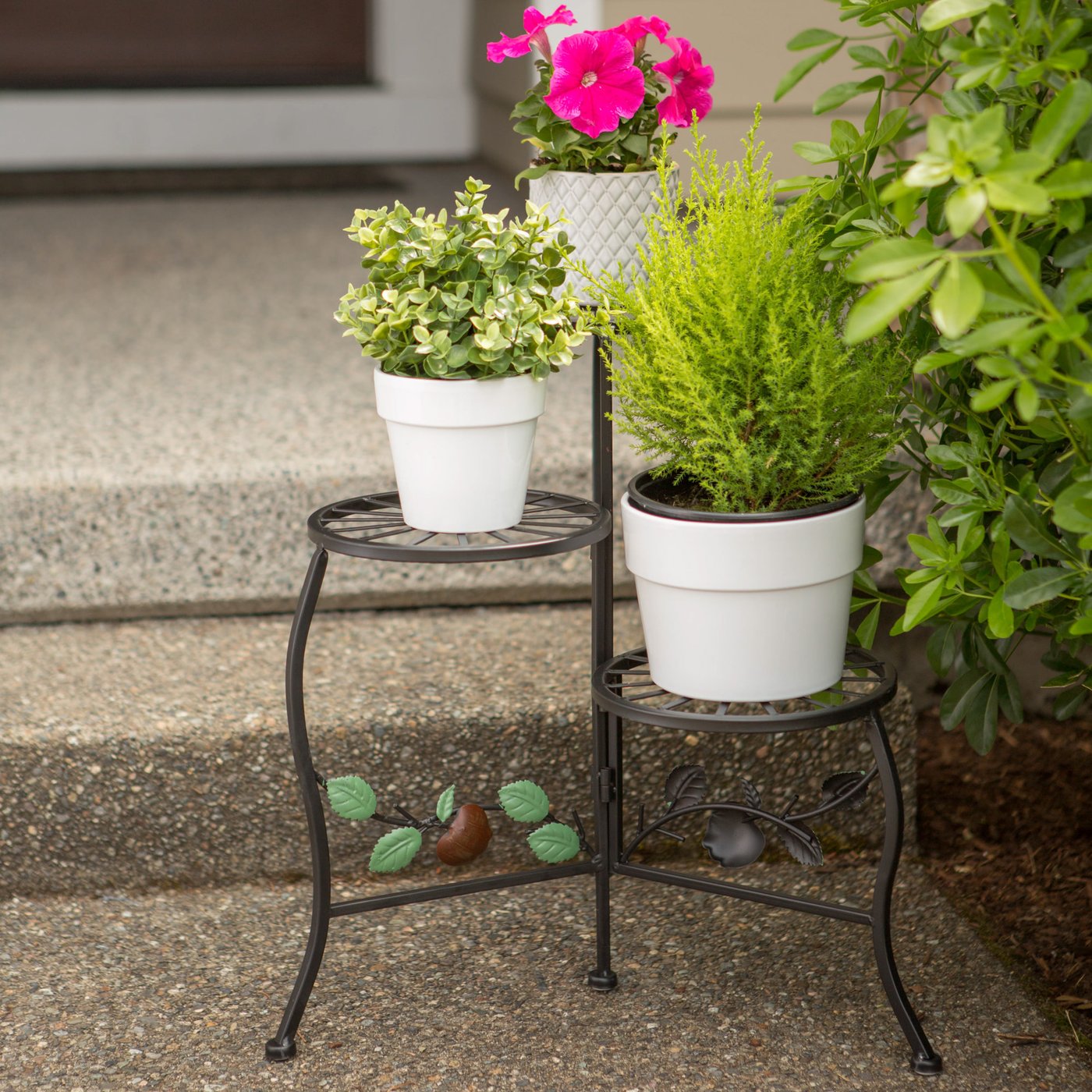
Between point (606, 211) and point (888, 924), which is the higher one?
point (606, 211)

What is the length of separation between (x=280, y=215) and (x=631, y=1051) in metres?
3.30

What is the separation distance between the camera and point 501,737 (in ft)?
5.08

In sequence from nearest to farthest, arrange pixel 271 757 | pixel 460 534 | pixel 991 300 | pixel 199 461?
pixel 991 300 → pixel 460 534 → pixel 271 757 → pixel 199 461

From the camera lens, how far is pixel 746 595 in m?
1.16

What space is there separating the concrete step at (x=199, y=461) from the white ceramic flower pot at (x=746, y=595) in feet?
1.94

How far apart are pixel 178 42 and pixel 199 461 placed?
370 cm

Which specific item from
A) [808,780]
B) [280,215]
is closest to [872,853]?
[808,780]

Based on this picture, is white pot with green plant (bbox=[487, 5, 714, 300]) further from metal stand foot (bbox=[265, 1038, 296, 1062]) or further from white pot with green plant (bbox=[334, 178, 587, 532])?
metal stand foot (bbox=[265, 1038, 296, 1062])

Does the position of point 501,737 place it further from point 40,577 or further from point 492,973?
point 40,577

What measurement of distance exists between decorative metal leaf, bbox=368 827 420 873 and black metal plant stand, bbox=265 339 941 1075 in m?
0.01

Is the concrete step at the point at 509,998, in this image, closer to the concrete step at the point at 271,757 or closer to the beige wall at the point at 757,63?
the concrete step at the point at 271,757

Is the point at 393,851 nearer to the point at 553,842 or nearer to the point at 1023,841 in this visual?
the point at 553,842

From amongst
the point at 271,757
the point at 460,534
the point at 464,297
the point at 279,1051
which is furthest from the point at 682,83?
the point at 279,1051

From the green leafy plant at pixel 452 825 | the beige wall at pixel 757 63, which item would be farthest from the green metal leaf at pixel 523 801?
the beige wall at pixel 757 63
